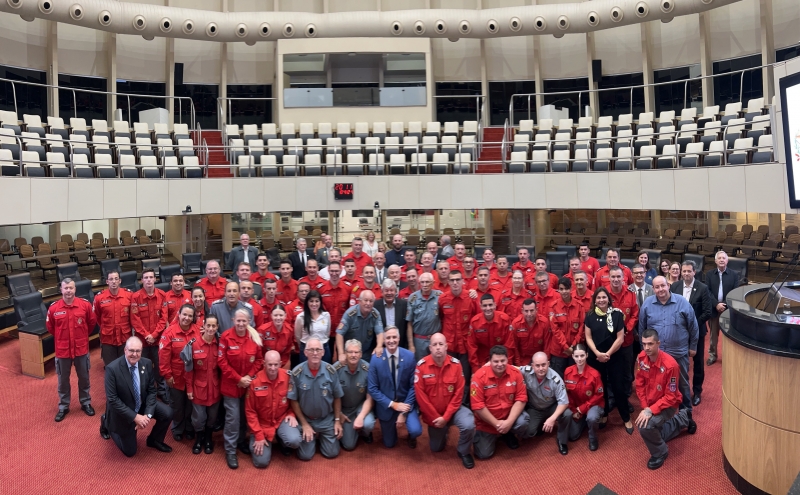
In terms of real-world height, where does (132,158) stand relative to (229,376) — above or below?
above

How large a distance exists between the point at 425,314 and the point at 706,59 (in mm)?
16012

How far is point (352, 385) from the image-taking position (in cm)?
614

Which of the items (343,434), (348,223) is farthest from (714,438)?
(348,223)

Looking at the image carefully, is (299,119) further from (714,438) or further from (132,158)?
(714,438)

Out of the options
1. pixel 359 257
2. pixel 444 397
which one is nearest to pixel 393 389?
pixel 444 397

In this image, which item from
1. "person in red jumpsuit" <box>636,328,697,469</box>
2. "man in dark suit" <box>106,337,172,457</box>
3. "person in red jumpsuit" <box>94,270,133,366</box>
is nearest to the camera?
"person in red jumpsuit" <box>636,328,697,469</box>

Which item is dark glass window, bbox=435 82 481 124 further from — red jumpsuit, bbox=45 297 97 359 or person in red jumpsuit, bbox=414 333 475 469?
person in red jumpsuit, bbox=414 333 475 469

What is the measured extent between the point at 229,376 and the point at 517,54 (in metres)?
17.9

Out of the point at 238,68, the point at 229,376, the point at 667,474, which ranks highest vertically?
the point at 238,68

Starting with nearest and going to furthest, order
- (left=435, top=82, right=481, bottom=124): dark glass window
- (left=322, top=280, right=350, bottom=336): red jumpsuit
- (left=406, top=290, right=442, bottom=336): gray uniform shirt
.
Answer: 1. (left=406, top=290, right=442, bottom=336): gray uniform shirt
2. (left=322, top=280, right=350, bottom=336): red jumpsuit
3. (left=435, top=82, right=481, bottom=124): dark glass window

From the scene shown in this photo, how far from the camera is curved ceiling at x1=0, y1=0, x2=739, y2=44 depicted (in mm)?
16938

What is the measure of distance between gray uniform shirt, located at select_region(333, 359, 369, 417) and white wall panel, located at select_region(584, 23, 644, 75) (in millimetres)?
17390

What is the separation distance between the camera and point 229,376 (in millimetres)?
5965

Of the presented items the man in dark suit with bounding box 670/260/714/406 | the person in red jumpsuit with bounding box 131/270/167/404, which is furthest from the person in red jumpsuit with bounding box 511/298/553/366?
the person in red jumpsuit with bounding box 131/270/167/404
